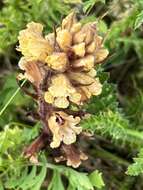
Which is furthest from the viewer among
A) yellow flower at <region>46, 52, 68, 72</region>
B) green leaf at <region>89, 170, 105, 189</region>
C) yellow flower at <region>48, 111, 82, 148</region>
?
green leaf at <region>89, 170, 105, 189</region>

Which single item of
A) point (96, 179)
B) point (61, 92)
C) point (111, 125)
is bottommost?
point (96, 179)

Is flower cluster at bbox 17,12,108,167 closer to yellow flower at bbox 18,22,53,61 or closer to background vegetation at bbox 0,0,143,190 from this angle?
yellow flower at bbox 18,22,53,61

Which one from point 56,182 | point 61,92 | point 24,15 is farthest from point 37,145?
point 24,15

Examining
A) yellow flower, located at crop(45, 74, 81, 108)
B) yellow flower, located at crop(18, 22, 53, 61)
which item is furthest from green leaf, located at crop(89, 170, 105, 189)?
yellow flower, located at crop(18, 22, 53, 61)

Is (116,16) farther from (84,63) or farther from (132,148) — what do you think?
(84,63)

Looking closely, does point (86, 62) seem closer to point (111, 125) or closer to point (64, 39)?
point (64, 39)
